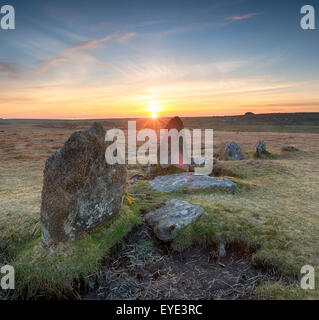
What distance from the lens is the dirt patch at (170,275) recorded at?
22.3 ft

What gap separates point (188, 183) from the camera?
46.8ft

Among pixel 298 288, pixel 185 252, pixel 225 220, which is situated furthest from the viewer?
pixel 225 220

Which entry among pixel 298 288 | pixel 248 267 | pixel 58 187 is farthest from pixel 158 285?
pixel 58 187

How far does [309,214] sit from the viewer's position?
11.0 meters

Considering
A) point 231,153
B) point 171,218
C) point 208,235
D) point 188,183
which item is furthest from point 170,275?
point 231,153

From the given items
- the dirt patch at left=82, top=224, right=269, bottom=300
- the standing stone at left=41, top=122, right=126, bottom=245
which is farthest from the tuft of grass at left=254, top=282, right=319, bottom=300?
the standing stone at left=41, top=122, right=126, bottom=245

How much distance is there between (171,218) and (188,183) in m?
4.90

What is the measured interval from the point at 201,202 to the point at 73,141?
6.48 meters

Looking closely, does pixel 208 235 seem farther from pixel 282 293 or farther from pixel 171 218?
pixel 282 293

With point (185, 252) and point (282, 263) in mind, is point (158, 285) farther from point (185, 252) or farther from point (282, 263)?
point (282, 263)

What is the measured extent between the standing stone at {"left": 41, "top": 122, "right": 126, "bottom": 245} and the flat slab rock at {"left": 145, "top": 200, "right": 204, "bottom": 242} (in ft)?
7.17

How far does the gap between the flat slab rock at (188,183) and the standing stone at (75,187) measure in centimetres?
560

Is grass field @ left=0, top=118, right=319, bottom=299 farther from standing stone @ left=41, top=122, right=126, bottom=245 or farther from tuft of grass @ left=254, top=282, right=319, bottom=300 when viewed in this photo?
standing stone @ left=41, top=122, right=126, bottom=245
